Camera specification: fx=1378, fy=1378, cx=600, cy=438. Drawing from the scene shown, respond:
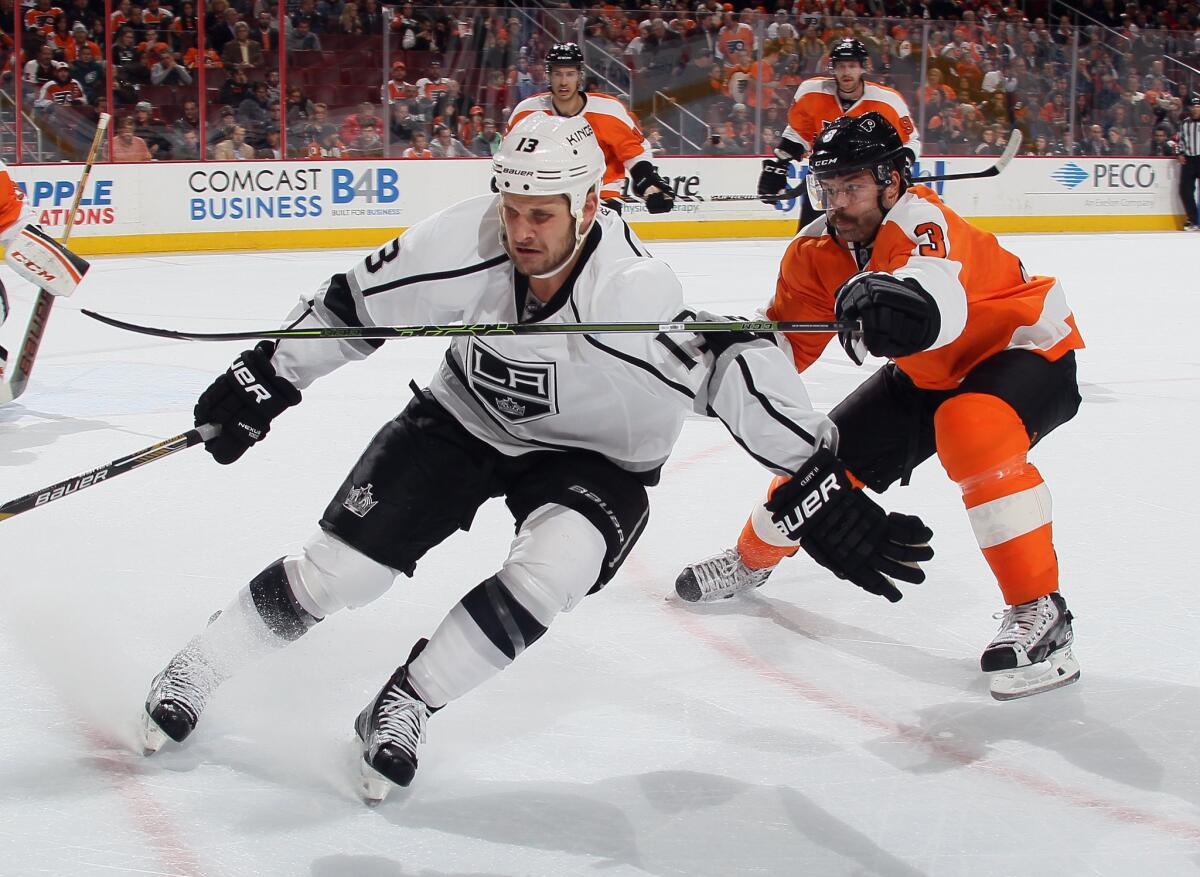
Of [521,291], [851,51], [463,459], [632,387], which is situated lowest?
[463,459]

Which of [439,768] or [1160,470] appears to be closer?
[439,768]

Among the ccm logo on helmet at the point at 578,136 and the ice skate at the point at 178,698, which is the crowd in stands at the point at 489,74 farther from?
the ccm logo on helmet at the point at 578,136

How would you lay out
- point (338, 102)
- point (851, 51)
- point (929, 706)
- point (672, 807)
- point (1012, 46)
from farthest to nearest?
point (1012, 46), point (338, 102), point (851, 51), point (929, 706), point (672, 807)

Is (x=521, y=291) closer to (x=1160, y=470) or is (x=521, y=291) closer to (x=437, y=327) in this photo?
(x=437, y=327)

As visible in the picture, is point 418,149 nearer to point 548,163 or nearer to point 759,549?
point 759,549

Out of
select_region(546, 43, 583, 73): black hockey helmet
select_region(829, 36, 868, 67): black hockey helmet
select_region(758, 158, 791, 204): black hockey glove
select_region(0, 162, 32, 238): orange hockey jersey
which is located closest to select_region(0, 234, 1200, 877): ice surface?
select_region(0, 162, 32, 238): orange hockey jersey

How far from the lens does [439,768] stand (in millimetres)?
2256

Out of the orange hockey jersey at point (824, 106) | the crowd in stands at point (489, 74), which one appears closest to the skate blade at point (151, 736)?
the orange hockey jersey at point (824, 106)

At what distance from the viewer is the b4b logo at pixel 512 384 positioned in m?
2.18

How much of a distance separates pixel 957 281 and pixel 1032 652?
692 millimetres

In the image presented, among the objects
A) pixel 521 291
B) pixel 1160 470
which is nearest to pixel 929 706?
pixel 521 291

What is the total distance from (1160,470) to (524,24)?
25.7 feet

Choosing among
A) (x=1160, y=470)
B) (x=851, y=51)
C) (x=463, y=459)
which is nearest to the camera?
(x=463, y=459)

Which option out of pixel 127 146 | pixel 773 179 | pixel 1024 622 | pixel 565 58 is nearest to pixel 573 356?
pixel 1024 622
